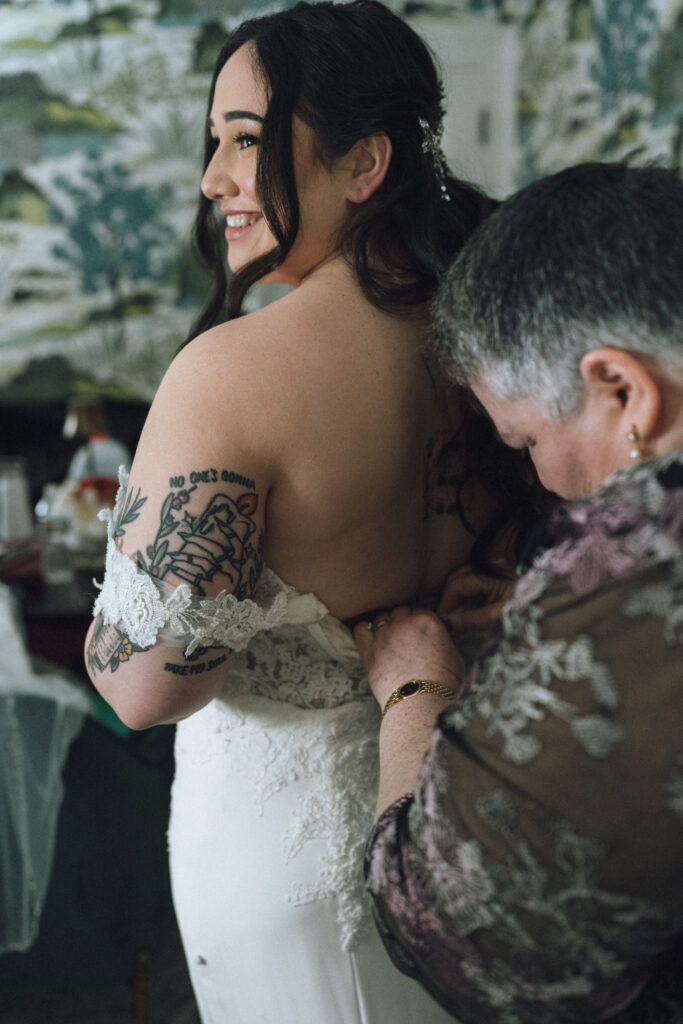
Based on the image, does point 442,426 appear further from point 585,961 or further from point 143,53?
point 143,53

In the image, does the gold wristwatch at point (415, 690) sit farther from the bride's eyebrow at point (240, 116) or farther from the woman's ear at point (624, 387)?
the bride's eyebrow at point (240, 116)

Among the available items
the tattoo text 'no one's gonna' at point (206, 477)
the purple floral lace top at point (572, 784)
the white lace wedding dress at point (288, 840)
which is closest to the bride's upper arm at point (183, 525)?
the tattoo text 'no one's gonna' at point (206, 477)

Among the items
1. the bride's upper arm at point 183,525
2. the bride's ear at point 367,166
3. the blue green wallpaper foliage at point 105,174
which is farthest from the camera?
the blue green wallpaper foliage at point 105,174

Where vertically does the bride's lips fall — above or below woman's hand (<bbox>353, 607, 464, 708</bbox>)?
above

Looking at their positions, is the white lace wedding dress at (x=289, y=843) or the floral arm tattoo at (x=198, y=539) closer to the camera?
the floral arm tattoo at (x=198, y=539)

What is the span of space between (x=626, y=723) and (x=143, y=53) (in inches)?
190

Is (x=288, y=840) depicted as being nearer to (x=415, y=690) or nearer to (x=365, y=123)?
(x=415, y=690)

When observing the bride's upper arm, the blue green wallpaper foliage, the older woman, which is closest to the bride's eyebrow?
the bride's upper arm

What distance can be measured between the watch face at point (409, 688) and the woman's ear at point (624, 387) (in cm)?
42

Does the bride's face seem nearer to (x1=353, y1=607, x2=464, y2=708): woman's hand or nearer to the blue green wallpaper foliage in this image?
(x1=353, y1=607, x2=464, y2=708): woman's hand

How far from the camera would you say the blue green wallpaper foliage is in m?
4.58

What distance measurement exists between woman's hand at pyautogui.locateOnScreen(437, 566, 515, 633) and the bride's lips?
1.66 feet

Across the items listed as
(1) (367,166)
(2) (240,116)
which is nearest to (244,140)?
(2) (240,116)

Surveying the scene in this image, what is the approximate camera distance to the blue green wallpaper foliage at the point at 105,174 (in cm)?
458
